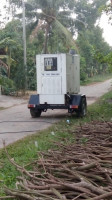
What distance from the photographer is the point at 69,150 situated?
6.55 meters

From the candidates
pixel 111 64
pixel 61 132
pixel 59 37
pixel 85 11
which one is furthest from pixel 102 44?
pixel 61 132

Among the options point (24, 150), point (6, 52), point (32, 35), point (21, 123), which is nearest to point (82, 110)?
point (21, 123)

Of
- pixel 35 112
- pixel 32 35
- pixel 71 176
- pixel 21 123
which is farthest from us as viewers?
pixel 32 35

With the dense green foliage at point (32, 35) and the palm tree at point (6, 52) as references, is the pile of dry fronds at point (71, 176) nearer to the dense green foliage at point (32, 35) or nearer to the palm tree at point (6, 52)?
the dense green foliage at point (32, 35)

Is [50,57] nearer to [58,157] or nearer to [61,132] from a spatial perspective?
[61,132]

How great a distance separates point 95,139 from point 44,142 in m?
1.57

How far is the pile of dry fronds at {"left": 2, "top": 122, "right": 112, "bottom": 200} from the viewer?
4398 mm

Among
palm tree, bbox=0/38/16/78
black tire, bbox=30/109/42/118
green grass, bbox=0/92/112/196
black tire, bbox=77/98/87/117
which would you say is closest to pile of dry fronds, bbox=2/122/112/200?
green grass, bbox=0/92/112/196

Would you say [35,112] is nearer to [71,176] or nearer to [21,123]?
[21,123]

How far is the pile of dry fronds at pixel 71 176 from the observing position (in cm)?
440

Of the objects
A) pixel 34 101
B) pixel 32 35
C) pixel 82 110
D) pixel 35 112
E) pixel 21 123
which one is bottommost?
pixel 21 123

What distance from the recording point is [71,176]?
501 cm

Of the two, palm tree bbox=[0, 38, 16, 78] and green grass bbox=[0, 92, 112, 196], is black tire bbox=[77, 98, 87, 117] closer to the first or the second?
green grass bbox=[0, 92, 112, 196]

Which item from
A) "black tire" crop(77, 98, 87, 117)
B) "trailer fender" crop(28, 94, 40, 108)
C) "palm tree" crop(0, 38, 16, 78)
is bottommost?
"black tire" crop(77, 98, 87, 117)
